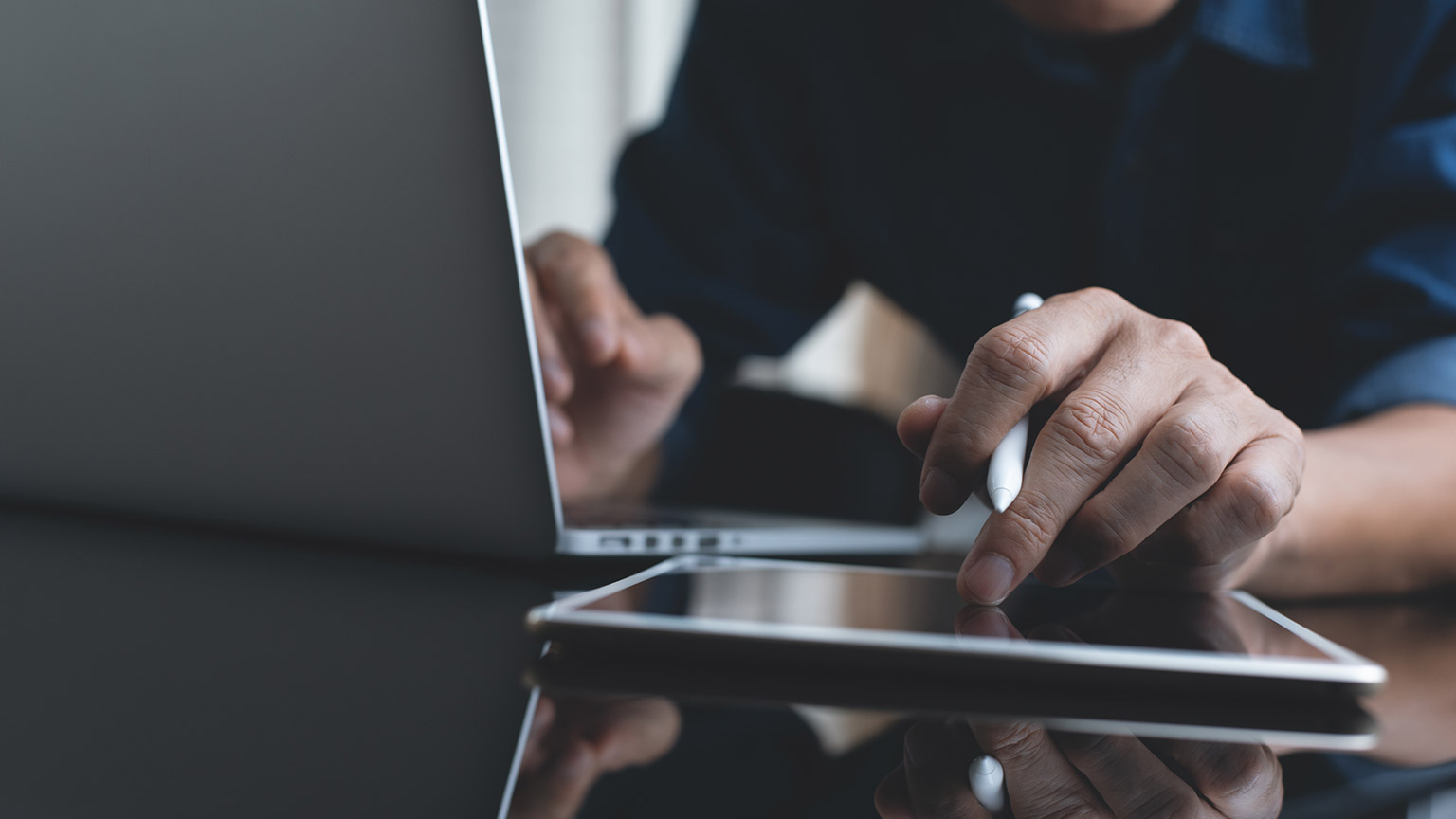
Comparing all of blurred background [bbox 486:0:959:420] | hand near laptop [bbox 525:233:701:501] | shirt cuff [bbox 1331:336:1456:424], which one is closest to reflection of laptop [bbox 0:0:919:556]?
hand near laptop [bbox 525:233:701:501]

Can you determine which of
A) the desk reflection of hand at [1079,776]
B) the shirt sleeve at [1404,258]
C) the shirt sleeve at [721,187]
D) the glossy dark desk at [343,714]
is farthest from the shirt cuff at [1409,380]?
the shirt sleeve at [721,187]

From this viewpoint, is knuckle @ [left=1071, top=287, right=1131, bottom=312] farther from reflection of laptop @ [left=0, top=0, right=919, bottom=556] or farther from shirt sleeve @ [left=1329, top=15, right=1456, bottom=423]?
shirt sleeve @ [left=1329, top=15, right=1456, bottom=423]

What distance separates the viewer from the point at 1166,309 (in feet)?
2.76

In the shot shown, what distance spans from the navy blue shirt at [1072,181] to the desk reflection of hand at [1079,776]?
1.57 feet

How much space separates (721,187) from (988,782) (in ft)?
3.34

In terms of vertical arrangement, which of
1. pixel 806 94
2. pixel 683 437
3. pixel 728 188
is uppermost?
pixel 806 94

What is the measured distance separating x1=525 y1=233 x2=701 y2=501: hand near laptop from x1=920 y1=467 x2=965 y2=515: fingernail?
343 millimetres

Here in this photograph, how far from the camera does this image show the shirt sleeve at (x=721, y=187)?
3.61ft

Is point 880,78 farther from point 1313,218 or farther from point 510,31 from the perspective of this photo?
point 510,31

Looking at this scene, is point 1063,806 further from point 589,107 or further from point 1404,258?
point 589,107

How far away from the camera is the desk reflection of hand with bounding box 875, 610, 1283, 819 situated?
0.52 feet

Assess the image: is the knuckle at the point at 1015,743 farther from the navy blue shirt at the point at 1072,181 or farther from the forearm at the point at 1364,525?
the navy blue shirt at the point at 1072,181

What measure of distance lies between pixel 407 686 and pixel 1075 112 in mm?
836

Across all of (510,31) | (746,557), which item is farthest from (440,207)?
(510,31)
